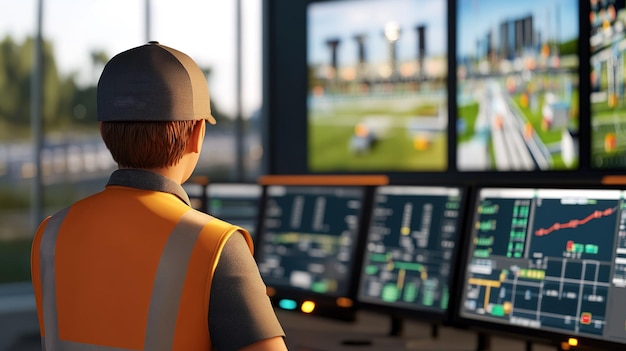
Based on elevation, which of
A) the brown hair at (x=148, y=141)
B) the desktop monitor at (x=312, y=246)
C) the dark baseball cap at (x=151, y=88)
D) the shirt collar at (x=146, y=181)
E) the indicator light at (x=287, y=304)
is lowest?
the indicator light at (x=287, y=304)

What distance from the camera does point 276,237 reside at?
3354 mm

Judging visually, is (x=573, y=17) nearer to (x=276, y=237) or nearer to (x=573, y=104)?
(x=573, y=104)

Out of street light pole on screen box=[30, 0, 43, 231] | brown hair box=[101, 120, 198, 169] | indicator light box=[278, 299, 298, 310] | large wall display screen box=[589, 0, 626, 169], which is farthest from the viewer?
street light pole on screen box=[30, 0, 43, 231]

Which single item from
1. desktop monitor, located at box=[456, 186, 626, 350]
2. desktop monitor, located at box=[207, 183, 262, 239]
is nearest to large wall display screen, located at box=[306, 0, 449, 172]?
desktop monitor, located at box=[207, 183, 262, 239]

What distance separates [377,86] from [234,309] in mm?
2639

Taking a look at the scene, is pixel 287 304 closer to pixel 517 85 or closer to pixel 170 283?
pixel 517 85

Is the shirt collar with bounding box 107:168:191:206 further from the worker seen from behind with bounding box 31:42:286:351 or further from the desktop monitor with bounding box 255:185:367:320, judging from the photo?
the desktop monitor with bounding box 255:185:367:320

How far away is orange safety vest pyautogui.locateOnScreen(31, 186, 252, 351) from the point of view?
1.28 m

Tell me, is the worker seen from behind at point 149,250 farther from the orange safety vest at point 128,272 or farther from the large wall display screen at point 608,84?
the large wall display screen at point 608,84

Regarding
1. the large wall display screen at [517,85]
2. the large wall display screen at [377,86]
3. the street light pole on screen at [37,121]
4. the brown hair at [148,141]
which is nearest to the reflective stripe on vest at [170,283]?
the brown hair at [148,141]

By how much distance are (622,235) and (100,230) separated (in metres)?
1.38

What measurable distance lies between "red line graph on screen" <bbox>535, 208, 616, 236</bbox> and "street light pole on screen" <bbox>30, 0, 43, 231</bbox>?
12.7ft

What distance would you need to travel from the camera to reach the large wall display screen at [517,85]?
3084 mm

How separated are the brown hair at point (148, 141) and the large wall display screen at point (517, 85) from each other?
1998 mm
